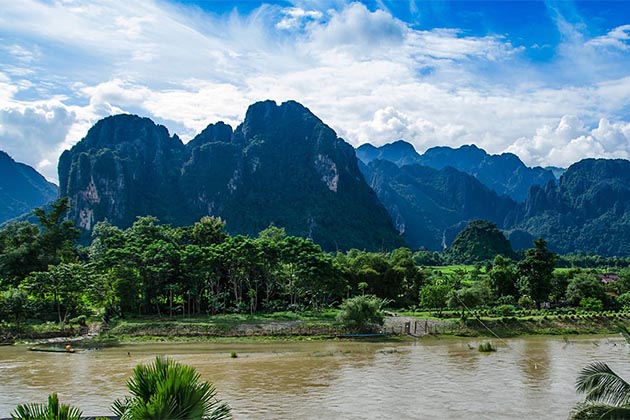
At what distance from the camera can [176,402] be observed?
638 cm

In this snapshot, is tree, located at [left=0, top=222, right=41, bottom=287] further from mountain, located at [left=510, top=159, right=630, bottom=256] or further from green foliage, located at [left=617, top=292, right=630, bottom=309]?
mountain, located at [left=510, top=159, right=630, bottom=256]

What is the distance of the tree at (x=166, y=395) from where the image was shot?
20.6 ft

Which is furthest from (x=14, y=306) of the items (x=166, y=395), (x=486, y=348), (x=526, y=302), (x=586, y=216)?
(x=586, y=216)

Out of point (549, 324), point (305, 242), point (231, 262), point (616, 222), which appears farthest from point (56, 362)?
point (616, 222)

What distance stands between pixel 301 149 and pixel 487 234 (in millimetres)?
51933

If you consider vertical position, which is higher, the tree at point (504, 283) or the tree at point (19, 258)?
→ the tree at point (19, 258)

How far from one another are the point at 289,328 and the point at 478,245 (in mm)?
78418

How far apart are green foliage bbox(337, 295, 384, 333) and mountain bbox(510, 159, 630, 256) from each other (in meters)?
149

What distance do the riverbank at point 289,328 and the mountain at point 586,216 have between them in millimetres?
140102

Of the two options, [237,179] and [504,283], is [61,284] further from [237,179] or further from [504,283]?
[237,179]

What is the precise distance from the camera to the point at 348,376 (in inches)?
890

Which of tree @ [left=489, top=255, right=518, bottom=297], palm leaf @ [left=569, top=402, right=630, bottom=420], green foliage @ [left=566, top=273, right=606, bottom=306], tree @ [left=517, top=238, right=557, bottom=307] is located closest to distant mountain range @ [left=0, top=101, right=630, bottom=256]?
tree @ [left=489, top=255, right=518, bottom=297]

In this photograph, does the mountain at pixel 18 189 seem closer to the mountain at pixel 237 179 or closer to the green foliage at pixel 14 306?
the mountain at pixel 237 179

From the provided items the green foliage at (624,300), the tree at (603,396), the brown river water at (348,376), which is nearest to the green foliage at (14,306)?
the brown river water at (348,376)
